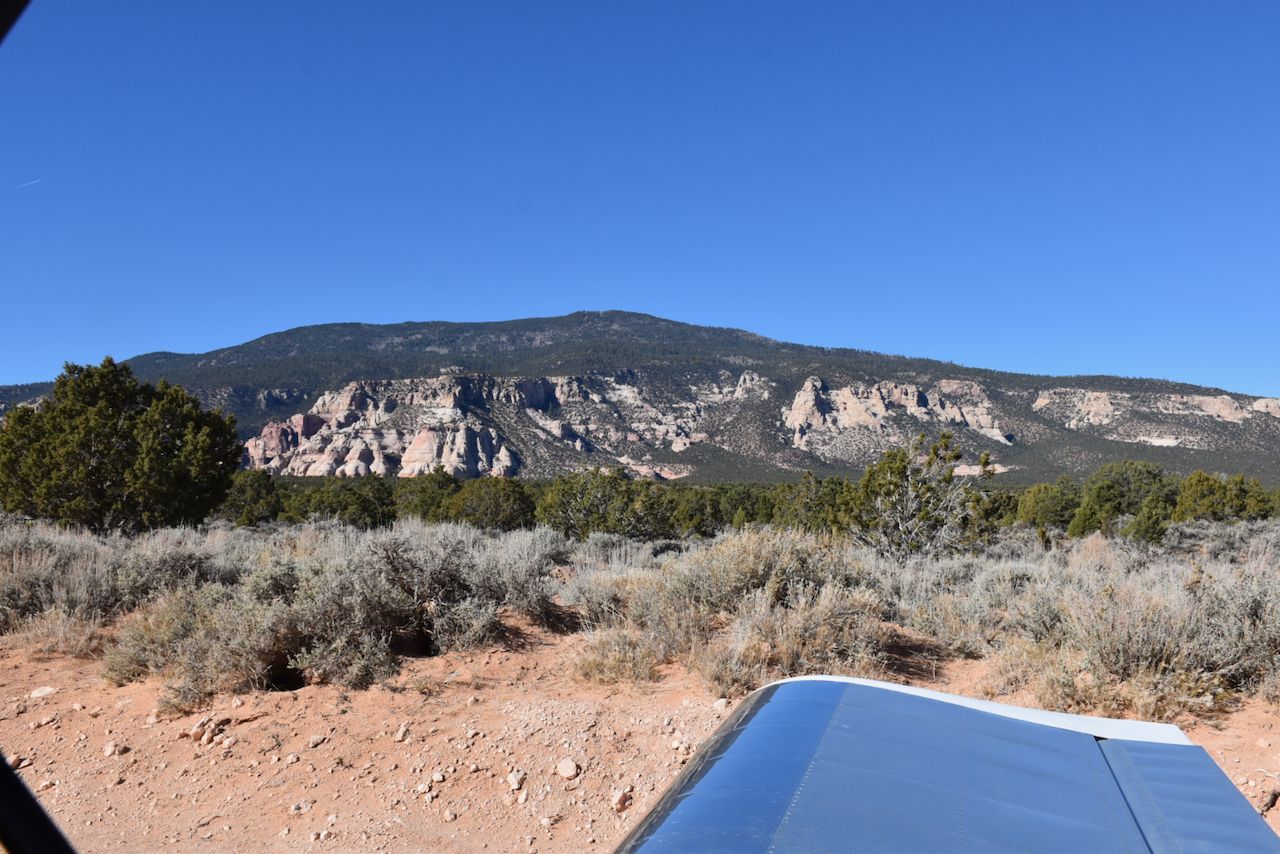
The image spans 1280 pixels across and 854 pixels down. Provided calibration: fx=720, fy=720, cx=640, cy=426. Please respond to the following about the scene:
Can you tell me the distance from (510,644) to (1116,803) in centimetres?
546

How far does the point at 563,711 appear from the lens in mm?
5148

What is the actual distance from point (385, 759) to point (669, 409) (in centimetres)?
11899

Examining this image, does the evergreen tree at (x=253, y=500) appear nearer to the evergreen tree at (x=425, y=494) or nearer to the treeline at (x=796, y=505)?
the treeline at (x=796, y=505)

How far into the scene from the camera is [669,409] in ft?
A: 405

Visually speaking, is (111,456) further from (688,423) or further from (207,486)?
(688,423)

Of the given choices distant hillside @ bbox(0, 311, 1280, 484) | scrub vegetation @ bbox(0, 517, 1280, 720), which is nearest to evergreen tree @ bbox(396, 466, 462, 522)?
scrub vegetation @ bbox(0, 517, 1280, 720)

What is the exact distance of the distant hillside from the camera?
287 feet

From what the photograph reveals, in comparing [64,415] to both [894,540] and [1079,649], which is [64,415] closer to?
[894,540]

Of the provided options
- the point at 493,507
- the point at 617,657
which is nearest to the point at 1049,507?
the point at 493,507

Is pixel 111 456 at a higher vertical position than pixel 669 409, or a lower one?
lower

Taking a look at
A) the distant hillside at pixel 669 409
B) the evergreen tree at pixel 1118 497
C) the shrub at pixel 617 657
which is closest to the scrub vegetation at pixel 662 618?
the shrub at pixel 617 657

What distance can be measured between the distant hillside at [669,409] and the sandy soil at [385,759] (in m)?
77.4

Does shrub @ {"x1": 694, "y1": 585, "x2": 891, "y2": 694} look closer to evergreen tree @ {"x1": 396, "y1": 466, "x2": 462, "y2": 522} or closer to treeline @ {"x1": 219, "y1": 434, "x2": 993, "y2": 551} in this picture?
treeline @ {"x1": 219, "y1": 434, "x2": 993, "y2": 551}

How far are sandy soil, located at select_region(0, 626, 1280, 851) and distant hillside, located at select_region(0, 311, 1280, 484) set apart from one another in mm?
77372
